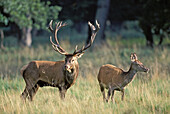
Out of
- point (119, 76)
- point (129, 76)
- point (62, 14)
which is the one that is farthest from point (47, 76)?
point (62, 14)


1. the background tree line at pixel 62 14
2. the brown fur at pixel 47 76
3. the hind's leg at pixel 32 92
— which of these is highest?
the background tree line at pixel 62 14

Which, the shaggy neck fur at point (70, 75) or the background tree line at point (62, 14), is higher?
the background tree line at point (62, 14)

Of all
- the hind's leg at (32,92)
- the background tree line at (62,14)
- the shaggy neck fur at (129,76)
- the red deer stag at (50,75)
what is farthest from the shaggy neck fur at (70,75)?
the background tree line at (62,14)

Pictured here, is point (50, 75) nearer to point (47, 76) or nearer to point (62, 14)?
point (47, 76)

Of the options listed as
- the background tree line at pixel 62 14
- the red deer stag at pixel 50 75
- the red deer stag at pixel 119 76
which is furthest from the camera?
the background tree line at pixel 62 14

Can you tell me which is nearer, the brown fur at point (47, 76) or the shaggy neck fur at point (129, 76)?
the shaggy neck fur at point (129, 76)

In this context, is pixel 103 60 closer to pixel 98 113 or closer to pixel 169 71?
pixel 169 71

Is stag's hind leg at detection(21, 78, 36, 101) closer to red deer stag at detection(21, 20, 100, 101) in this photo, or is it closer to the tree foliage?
red deer stag at detection(21, 20, 100, 101)

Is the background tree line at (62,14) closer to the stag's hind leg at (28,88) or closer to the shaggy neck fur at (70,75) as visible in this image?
the stag's hind leg at (28,88)

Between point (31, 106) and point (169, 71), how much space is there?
567 centimetres

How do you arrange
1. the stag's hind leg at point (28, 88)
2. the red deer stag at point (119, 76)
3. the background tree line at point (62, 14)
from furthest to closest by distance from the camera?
the background tree line at point (62, 14), the stag's hind leg at point (28, 88), the red deer stag at point (119, 76)

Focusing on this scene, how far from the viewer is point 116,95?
24.9ft

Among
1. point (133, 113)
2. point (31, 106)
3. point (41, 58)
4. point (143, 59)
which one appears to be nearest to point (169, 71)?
point (143, 59)

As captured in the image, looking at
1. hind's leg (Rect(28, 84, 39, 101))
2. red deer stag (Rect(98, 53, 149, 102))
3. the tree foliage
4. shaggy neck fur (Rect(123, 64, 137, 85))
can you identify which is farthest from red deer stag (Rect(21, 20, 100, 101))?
the tree foliage
